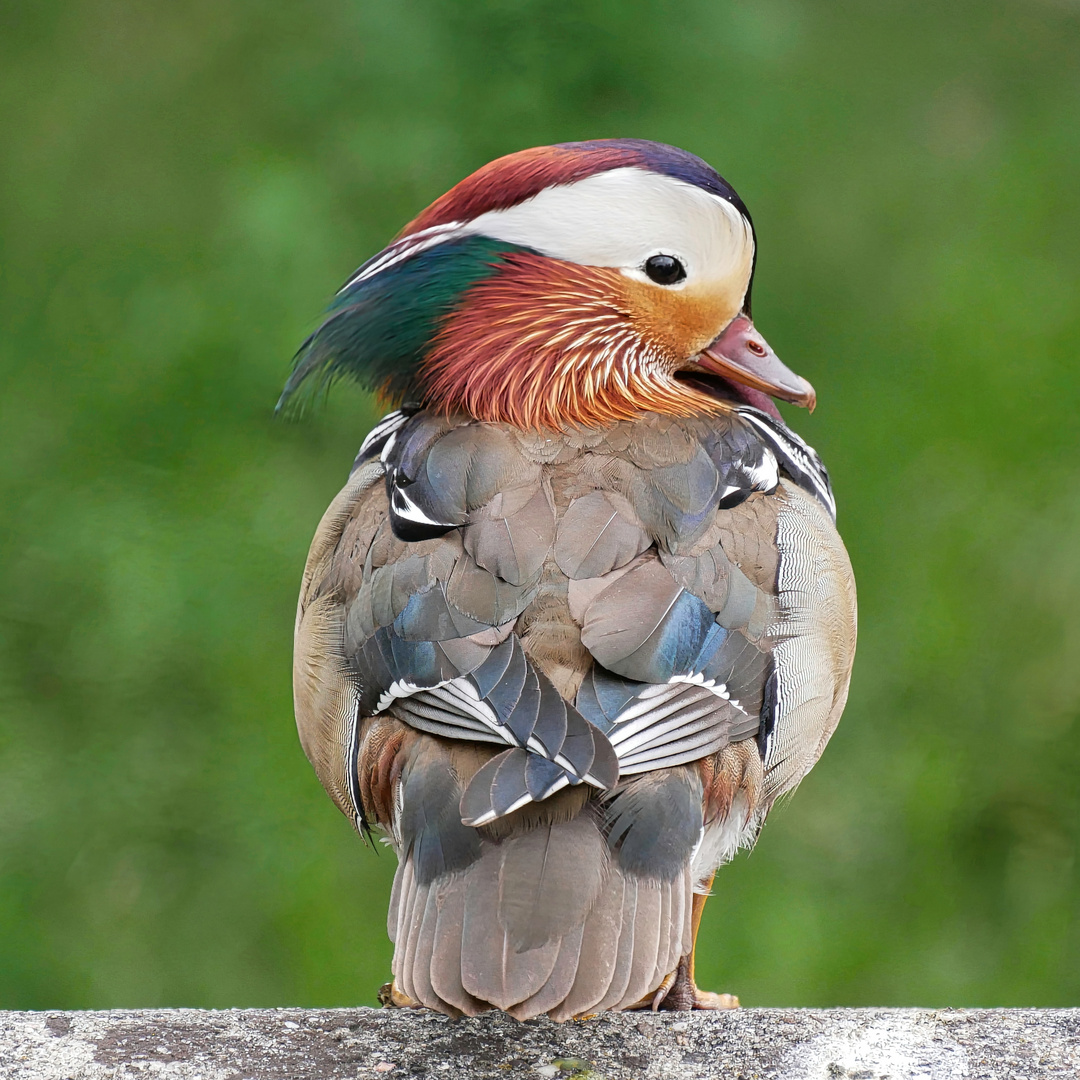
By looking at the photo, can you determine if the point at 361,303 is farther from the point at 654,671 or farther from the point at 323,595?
the point at 654,671

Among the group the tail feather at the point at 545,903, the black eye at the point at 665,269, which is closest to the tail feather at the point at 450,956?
the tail feather at the point at 545,903

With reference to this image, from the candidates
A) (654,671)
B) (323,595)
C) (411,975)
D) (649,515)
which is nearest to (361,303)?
(323,595)

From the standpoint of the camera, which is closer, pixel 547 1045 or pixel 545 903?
pixel 545 903

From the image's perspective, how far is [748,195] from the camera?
276cm

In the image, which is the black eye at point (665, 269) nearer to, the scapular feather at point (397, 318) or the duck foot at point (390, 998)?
the scapular feather at point (397, 318)

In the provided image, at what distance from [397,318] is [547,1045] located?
2.77 feet

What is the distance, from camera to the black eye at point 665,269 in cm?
165

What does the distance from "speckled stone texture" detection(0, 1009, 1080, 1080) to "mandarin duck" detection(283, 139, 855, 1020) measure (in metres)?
0.07

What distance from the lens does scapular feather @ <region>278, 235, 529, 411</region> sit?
5.56 feet

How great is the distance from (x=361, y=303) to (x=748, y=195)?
126 cm

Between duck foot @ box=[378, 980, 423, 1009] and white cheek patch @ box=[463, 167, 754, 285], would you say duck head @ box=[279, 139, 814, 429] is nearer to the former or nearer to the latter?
white cheek patch @ box=[463, 167, 754, 285]

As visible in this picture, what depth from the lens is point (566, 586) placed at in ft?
4.40

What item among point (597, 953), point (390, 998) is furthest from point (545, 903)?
point (390, 998)

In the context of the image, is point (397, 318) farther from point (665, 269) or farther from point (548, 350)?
point (665, 269)
